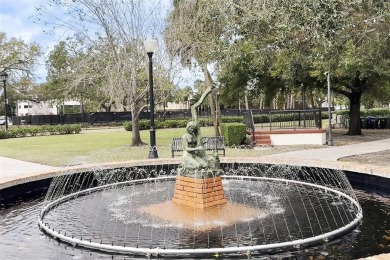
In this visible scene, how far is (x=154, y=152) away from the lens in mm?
13648

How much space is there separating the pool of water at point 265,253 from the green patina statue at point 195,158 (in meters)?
2.54

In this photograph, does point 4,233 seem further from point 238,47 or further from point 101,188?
point 238,47

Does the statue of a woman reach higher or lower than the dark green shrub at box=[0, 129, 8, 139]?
higher

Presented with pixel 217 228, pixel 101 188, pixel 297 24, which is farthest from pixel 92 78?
pixel 217 228

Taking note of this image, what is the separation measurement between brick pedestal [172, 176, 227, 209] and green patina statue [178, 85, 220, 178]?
116 mm

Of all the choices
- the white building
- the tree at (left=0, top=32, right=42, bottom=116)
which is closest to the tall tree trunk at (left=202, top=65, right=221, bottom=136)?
the tree at (left=0, top=32, right=42, bottom=116)

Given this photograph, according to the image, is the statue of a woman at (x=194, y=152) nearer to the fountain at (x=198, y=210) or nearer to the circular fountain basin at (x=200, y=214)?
the fountain at (x=198, y=210)

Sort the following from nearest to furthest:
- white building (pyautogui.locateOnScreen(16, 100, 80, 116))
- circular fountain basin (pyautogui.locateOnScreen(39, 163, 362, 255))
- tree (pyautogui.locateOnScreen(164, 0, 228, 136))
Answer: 1. circular fountain basin (pyautogui.locateOnScreen(39, 163, 362, 255))
2. tree (pyautogui.locateOnScreen(164, 0, 228, 136))
3. white building (pyautogui.locateOnScreen(16, 100, 80, 116))

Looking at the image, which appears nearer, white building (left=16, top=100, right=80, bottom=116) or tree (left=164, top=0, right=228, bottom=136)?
tree (left=164, top=0, right=228, bottom=136)

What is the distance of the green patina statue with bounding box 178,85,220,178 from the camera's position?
8289 millimetres

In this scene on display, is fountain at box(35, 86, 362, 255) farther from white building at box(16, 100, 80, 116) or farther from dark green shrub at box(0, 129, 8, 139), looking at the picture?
white building at box(16, 100, 80, 116)

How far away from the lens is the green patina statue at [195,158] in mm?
8289

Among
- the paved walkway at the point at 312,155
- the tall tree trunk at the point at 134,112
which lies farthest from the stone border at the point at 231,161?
the tall tree trunk at the point at 134,112

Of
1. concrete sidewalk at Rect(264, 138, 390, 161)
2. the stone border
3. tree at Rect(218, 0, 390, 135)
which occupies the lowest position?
concrete sidewalk at Rect(264, 138, 390, 161)
